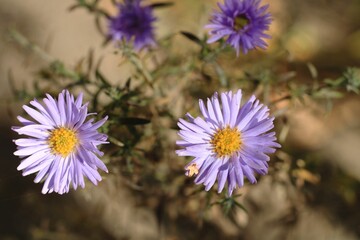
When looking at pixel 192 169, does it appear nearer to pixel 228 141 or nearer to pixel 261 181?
pixel 228 141

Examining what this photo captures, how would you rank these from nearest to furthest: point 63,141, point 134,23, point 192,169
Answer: point 192,169
point 63,141
point 134,23

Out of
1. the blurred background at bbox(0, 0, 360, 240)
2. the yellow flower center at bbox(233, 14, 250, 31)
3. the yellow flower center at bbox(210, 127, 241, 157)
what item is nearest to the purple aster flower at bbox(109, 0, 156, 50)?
the blurred background at bbox(0, 0, 360, 240)

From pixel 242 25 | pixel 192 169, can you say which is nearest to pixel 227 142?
pixel 192 169

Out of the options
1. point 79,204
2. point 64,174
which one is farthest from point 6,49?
point 64,174

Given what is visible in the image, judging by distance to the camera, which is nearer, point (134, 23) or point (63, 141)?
point (63, 141)

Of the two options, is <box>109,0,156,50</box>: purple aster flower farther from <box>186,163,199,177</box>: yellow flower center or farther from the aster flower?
<box>186,163,199,177</box>: yellow flower center

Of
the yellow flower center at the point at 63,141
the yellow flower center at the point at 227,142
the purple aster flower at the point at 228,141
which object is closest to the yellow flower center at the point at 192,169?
the purple aster flower at the point at 228,141

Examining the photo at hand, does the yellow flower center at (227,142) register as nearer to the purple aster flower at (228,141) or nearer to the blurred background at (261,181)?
the purple aster flower at (228,141)
